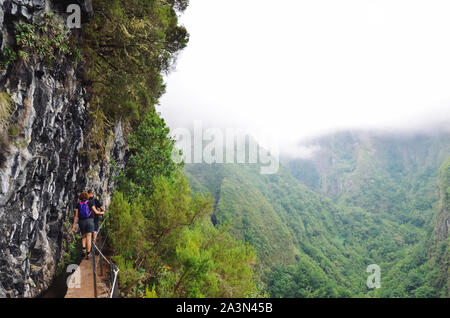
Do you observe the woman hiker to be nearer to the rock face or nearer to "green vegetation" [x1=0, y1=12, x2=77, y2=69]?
the rock face

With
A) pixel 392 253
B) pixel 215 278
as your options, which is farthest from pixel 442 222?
pixel 215 278

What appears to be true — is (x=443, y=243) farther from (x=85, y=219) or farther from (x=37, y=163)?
(x=37, y=163)

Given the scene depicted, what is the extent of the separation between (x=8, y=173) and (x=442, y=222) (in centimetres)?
14117

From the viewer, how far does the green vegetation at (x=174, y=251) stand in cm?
677

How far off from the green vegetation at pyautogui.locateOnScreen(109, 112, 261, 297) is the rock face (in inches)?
67.3

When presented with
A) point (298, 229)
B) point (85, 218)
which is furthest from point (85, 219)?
point (298, 229)

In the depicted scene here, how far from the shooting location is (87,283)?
19.6 ft

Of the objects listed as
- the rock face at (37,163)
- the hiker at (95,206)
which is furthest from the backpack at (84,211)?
the rock face at (37,163)

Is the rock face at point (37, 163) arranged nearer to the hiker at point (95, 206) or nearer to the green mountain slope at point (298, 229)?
the hiker at point (95, 206)

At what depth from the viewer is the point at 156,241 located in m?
8.00

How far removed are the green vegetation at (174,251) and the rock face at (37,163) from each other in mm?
1709

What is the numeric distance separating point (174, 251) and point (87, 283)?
2.59m
